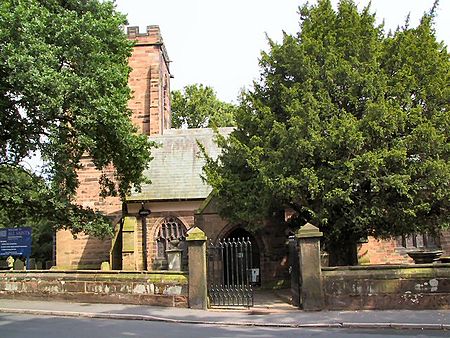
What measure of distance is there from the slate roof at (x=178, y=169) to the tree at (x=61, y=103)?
16.7 ft

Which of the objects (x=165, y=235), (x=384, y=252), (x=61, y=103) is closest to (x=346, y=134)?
(x=61, y=103)

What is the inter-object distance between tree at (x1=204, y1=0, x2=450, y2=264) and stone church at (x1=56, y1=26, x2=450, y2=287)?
460 cm

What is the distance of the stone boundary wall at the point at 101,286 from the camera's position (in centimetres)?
1316

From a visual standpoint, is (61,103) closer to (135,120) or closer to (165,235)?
(165,235)

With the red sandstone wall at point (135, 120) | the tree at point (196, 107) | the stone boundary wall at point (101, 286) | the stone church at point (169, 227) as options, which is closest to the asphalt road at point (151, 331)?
the stone boundary wall at point (101, 286)

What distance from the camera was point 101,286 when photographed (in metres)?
14.1

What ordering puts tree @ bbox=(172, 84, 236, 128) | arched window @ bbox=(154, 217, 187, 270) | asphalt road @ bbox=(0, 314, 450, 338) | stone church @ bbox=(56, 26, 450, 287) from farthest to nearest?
1. tree @ bbox=(172, 84, 236, 128)
2. arched window @ bbox=(154, 217, 187, 270)
3. stone church @ bbox=(56, 26, 450, 287)
4. asphalt road @ bbox=(0, 314, 450, 338)

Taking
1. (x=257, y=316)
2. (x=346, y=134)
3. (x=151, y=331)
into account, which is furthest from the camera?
(x=346, y=134)

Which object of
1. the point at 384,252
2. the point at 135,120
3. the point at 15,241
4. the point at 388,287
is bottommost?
the point at 388,287

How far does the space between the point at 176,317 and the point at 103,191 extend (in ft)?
24.4

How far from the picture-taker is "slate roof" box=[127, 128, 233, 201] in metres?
22.4

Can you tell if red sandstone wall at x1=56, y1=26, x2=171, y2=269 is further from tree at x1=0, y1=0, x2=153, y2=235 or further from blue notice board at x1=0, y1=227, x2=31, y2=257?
tree at x1=0, y1=0, x2=153, y2=235

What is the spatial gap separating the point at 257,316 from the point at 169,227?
1141 centimetres

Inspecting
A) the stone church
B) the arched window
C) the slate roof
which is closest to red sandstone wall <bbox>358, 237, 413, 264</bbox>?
the stone church
